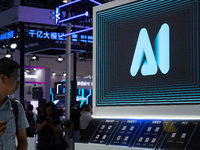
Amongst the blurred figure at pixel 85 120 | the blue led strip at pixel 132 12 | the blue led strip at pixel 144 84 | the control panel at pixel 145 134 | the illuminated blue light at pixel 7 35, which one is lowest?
the blurred figure at pixel 85 120

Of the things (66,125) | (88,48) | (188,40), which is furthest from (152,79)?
(88,48)

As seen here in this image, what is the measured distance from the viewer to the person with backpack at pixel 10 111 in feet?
5.95

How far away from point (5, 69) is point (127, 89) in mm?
674

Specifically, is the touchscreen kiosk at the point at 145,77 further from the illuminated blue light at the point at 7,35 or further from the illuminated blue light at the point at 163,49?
the illuminated blue light at the point at 7,35

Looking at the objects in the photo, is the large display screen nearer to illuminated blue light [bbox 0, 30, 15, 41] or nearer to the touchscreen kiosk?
the touchscreen kiosk

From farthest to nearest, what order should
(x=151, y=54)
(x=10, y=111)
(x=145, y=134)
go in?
(x=10, y=111) < (x=151, y=54) < (x=145, y=134)

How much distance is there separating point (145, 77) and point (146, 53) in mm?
126

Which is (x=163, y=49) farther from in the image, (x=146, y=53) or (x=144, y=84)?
(x=144, y=84)

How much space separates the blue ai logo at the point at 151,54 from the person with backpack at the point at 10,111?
0.65m

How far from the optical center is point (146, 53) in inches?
69.5

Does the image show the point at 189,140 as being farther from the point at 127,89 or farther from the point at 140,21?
the point at 140,21

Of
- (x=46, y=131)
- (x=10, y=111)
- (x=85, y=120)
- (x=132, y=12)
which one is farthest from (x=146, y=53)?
(x=85, y=120)

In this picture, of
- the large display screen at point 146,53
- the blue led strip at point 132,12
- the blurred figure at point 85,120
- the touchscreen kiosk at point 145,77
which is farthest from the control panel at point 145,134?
the blurred figure at point 85,120

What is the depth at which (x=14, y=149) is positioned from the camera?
188cm
